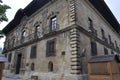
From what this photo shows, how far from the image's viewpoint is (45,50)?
44.2 feet

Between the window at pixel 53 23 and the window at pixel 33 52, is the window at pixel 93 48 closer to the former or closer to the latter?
the window at pixel 53 23

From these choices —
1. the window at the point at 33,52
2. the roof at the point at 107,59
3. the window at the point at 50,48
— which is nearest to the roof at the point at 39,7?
the window at the point at 33,52

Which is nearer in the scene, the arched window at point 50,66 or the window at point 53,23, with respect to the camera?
the arched window at point 50,66

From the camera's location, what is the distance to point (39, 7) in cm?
1680

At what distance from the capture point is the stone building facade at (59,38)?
10634mm

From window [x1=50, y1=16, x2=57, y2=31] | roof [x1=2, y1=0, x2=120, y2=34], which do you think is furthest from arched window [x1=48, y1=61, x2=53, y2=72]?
roof [x1=2, y1=0, x2=120, y2=34]

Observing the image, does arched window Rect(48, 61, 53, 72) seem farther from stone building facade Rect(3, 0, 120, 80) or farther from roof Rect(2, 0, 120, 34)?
roof Rect(2, 0, 120, 34)

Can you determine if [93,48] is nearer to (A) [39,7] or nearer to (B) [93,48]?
(B) [93,48]

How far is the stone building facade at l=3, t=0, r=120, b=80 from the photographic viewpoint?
34.9 ft

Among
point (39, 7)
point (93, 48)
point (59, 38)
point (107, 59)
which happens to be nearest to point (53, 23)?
point (59, 38)

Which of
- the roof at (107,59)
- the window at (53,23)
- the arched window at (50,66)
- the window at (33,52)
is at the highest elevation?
the window at (53,23)

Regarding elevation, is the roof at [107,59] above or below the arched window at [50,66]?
above

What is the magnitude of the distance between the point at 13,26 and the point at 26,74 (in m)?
12.3

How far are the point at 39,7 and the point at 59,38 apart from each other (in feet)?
22.7
